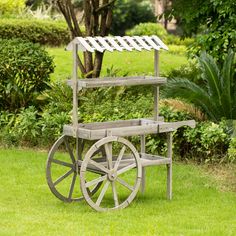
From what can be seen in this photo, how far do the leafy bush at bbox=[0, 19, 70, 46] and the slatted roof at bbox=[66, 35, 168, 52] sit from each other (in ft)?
43.3

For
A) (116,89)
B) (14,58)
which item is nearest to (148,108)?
(116,89)

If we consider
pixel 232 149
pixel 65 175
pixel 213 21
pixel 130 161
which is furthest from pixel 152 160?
pixel 213 21

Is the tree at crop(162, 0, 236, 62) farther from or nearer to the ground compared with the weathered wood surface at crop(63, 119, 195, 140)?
farther from the ground

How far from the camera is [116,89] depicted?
41.5ft

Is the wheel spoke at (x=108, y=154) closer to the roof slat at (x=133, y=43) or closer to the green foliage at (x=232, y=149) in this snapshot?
the roof slat at (x=133, y=43)

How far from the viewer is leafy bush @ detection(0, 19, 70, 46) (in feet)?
71.1

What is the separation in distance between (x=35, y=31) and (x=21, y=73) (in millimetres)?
9953

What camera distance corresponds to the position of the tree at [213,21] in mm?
11469

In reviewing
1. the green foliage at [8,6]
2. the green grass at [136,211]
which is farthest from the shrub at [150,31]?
the green grass at [136,211]

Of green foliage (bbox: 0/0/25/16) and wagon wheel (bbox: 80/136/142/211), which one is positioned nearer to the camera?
wagon wheel (bbox: 80/136/142/211)

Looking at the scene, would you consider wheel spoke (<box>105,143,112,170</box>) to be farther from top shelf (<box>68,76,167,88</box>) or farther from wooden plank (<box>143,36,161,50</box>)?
wooden plank (<box>143,36,161,50</box>)

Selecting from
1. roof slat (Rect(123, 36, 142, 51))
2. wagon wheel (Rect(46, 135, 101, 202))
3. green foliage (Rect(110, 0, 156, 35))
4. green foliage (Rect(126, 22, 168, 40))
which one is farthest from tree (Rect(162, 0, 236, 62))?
green foliage (Rect(110, 0, 156, 35))

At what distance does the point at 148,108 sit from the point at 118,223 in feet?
13.5

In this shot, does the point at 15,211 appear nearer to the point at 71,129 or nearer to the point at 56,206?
the point at 56,206
